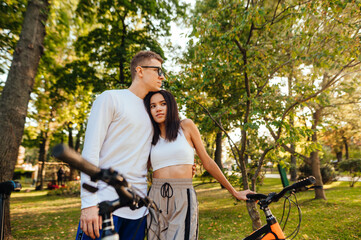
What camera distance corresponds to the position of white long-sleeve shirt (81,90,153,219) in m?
1.99

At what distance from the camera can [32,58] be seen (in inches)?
241

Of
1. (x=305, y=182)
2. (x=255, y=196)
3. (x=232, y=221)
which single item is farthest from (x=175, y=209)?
(x=232, y=221)

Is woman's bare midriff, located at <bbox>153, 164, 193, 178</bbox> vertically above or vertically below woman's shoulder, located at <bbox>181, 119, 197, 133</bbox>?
below

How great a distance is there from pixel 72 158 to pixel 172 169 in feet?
5.01

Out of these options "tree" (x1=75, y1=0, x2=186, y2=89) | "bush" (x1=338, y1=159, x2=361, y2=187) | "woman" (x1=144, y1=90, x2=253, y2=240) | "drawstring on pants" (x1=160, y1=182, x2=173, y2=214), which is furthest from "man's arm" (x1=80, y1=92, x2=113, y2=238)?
"bush" (x1=338, y1=159, x2=361, y2=187)

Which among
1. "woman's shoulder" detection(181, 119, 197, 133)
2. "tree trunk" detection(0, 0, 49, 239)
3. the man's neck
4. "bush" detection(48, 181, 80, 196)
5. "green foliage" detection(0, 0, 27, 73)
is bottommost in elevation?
"bush" detection(48, 181, 80, 196)

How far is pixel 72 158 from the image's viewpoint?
90 cm

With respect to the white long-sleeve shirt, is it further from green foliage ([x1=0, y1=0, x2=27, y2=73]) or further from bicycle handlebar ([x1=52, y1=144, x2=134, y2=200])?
green foliage ([x1=0, y1=0, x2=27, y2=73])

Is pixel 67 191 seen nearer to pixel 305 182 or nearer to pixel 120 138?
pixel 120 138

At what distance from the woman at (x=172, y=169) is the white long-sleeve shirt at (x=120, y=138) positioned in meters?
0.15

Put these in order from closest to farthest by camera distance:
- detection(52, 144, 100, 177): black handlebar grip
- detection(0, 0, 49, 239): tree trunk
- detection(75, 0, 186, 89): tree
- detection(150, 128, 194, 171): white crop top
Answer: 1. detection(52, 144, 100, 177): black handlebar grip
2. detection(150, 128, 194, 171): white crop top
3. detection(0, 0, 49, 239): tree trunk
4. detection(75, 0, 186, 89): tree

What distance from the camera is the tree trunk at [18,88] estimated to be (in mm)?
5500

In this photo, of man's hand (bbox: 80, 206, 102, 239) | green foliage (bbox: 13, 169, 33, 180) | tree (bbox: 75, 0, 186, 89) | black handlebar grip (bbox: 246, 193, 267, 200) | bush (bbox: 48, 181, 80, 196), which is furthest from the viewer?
green foliage (bbox: 13, 169, 33, 180)

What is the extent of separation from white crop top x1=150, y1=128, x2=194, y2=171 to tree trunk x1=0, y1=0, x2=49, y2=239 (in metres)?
4.85
